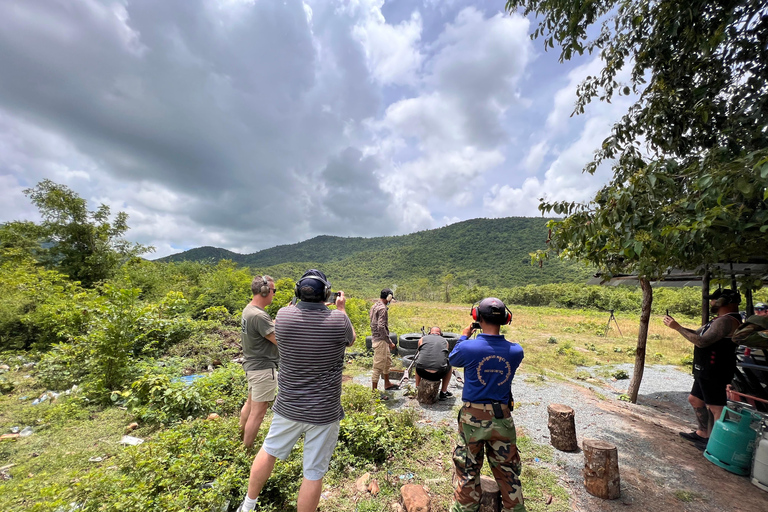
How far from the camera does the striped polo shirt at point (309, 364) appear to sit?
239 centimetres

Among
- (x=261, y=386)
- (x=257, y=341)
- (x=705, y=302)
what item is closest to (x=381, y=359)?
(x=261, y=386)

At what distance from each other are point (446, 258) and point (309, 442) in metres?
97.5

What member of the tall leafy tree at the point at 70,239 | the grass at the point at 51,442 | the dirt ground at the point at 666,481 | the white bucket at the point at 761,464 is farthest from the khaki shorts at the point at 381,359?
the tall leafy tree at the point at 70,239

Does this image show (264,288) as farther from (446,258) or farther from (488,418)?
(446,258)

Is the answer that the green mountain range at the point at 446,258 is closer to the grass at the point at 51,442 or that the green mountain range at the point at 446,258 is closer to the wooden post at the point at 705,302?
the wooden post at the point at 705,302

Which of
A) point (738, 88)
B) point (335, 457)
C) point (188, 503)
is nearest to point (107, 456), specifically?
point (188, 503)

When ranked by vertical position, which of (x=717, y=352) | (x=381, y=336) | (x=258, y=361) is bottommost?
(x=717, y=352)

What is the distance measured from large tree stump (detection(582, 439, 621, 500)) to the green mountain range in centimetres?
6074

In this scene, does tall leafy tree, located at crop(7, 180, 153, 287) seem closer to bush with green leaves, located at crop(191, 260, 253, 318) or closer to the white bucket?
bush with green leaves, located at crop(191, 260, 253, 318)

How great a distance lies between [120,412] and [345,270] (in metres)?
96.3

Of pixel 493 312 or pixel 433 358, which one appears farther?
pixel 433 358

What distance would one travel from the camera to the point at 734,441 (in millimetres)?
3709

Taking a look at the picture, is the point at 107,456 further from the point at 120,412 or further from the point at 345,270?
the point at 345,270

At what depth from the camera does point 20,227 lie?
46.5 feet
